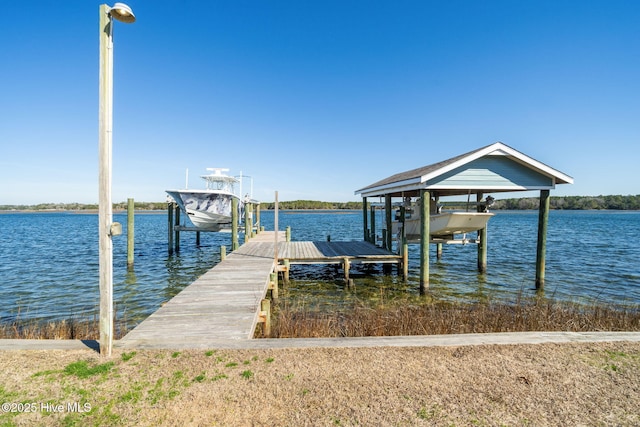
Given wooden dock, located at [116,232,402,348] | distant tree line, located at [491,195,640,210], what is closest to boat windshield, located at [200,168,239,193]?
wooden dock, located at [116,232,402,348]

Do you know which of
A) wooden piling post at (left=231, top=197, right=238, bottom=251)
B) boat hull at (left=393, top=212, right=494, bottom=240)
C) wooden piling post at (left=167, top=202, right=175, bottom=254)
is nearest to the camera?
boat hull at (left=393, top=212, right=494, bottom=240)

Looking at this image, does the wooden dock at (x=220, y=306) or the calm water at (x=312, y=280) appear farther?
the calm water at (x=312, y=280)

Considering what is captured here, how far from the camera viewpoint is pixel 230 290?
922 cm

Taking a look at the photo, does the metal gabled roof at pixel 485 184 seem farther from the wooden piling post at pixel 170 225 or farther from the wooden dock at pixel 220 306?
the wooden piling post at pixel 170 225

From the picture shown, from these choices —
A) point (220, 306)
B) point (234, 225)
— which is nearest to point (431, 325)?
point (220, 306)

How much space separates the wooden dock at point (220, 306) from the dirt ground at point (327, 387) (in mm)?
684

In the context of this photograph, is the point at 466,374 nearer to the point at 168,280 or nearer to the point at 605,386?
the point at 605,386

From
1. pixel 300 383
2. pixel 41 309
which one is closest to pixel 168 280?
pixel 41 309

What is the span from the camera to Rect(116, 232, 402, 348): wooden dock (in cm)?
594

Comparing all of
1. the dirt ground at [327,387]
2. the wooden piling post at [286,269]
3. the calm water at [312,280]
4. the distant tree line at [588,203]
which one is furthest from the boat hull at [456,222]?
the distant tree line at [588,203]

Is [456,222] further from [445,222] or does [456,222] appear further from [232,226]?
[232,226]

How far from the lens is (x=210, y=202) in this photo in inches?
942

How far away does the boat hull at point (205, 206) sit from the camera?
2334cm

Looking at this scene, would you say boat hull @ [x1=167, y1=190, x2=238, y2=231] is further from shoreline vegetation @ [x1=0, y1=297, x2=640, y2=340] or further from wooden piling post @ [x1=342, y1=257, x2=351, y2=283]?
shoreline vegetation @ [x1=0, y1=297, x2=640, y2=340]
